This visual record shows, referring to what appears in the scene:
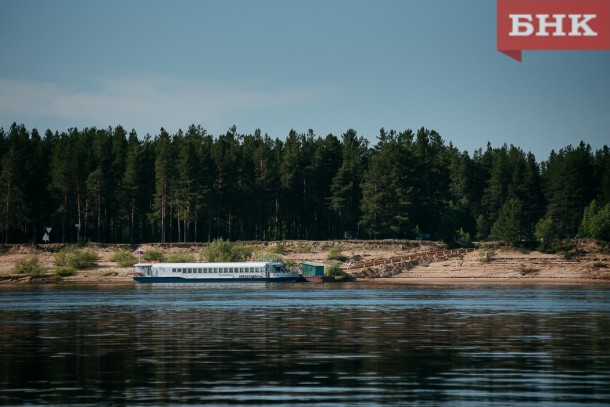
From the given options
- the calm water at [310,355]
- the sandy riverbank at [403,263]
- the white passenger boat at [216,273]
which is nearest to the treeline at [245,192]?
the sandy riverbank at [403,263]

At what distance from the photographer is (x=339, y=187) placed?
180 meters

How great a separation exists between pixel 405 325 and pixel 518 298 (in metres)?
32.8

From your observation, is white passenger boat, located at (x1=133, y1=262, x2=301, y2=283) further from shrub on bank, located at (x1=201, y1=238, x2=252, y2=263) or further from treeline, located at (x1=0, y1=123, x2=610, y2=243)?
treeline, located at (x1=0, y1=123, x2=610, y2=243)

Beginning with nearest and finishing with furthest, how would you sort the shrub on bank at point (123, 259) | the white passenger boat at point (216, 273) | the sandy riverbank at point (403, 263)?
the sandy riverbank at point (403, 263), the white passenger boat at point (216, 273), the shrub on bank at point (123, 259)

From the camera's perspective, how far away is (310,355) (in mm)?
39562

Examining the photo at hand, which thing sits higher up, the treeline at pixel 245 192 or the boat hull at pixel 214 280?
the treeline at pixel 245 192

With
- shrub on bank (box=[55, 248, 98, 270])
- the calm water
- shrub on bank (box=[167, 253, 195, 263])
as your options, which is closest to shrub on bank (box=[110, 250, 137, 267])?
shrub on bank (box=[55, 248, 98, 270])

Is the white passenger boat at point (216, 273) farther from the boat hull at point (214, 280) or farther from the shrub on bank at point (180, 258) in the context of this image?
the shrub on bank at point (180, 258)

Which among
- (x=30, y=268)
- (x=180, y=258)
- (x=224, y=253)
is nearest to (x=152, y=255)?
(x=180, y=258)

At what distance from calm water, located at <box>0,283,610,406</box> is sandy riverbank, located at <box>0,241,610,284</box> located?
63.5 meters

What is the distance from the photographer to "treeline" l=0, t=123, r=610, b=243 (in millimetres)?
171375

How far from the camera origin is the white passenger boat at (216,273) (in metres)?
137

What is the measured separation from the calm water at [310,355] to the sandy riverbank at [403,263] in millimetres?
63528

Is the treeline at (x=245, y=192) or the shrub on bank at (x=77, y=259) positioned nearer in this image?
the shrub on bank at (x=77, y=259)
